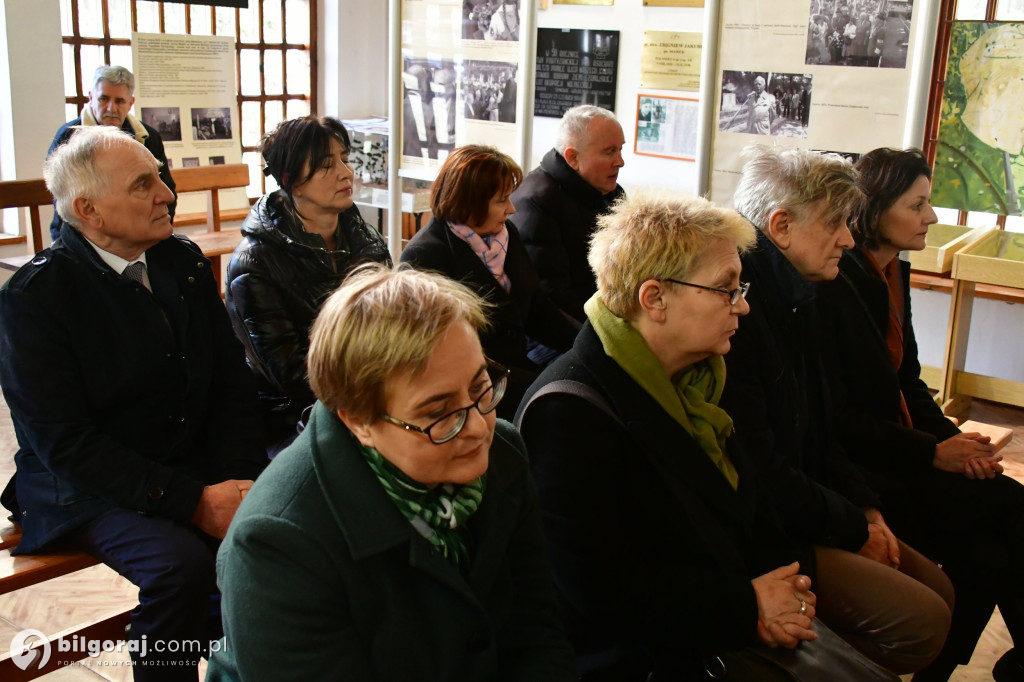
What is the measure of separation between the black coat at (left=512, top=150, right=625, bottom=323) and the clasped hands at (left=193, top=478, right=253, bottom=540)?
146cm

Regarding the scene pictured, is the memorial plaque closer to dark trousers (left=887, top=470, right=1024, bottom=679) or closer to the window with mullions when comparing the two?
the window with mullions

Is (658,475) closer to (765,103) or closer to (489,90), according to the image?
(765,103)

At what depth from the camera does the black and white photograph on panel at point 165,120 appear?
6.28 meters

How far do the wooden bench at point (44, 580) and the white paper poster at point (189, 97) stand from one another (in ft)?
15.7

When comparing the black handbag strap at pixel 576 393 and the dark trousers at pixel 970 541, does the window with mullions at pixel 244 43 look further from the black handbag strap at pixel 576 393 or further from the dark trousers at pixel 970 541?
the dark trousers at pixel 970 541

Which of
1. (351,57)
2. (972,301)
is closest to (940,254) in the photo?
(972,301)

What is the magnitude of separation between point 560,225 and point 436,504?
2.14 metres

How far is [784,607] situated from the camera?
69.4 inches

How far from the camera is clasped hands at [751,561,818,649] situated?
1.74 meters

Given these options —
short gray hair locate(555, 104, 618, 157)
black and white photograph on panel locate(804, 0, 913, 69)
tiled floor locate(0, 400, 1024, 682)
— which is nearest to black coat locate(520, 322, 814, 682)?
tiled floor locate(0, 400, 1024, 682)

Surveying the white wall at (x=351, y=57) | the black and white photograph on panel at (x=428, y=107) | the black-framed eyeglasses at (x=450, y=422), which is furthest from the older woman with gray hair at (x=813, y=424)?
the white wall at (x=351, y=57)

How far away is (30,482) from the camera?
211 centimetres

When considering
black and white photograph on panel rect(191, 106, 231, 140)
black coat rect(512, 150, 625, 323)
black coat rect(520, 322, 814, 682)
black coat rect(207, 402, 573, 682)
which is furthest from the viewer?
black and white photograph on panel rect(191, 106, 231, 140)

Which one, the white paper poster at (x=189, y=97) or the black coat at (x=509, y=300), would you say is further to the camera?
the white paper poster at (x=189, y=97)
